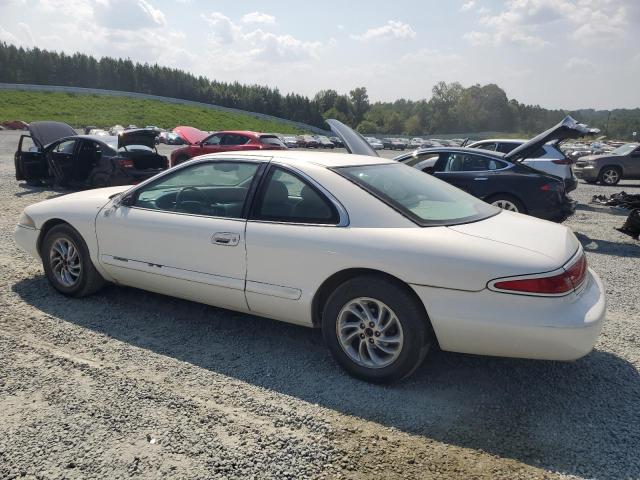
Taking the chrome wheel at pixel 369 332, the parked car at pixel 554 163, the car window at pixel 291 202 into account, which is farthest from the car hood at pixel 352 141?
the parked car at pixel 554 163

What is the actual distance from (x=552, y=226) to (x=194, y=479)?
2.91 m

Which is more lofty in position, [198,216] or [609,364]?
[198,216]

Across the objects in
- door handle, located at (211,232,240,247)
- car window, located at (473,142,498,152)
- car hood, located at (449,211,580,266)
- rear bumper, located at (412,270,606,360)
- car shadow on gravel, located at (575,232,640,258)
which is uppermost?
car window, located at (473,142,498,152)

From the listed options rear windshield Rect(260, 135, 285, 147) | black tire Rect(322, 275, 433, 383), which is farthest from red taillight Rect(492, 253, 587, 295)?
rear windshield Rect(260, 135, 285, 147)

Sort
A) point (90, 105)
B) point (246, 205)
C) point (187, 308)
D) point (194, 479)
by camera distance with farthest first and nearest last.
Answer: point (90, 105), point (187, 308), point (246, 205), point (194, 479)

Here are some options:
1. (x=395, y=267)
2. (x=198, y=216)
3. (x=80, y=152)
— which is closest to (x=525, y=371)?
(x=395, y=267)

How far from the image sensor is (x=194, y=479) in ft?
7.84

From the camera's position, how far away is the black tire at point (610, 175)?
17.9 metres

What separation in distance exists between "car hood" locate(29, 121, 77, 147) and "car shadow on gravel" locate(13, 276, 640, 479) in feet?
28.9

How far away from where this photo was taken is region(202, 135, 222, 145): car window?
16125 millimetres

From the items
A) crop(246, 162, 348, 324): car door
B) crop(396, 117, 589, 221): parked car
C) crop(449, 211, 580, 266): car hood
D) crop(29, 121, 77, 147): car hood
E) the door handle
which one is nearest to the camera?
crop(449, 211, 580, 266): car hood

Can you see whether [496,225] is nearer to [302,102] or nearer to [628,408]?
[628,408]

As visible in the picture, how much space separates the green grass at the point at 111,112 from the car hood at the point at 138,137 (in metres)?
58.9

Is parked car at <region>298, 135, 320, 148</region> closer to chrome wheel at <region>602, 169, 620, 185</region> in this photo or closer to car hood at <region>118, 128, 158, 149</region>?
chrome wheel at <region>602, 169, 620, 185</region>
